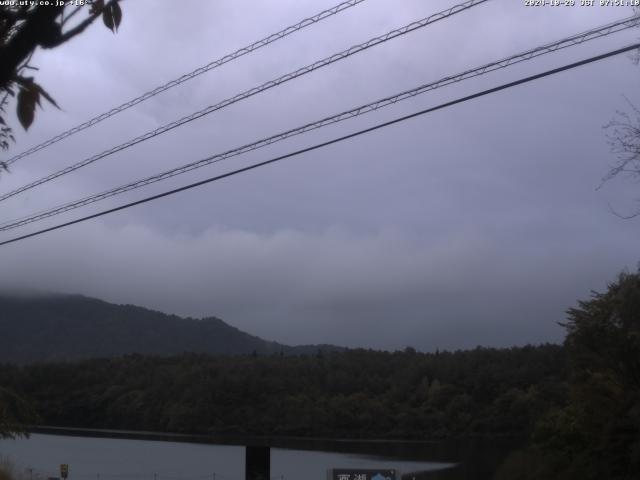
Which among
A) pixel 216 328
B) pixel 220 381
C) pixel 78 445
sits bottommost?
pixel 78 445

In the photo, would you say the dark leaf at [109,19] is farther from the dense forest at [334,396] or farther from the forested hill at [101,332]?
the forested hill at [101,332]

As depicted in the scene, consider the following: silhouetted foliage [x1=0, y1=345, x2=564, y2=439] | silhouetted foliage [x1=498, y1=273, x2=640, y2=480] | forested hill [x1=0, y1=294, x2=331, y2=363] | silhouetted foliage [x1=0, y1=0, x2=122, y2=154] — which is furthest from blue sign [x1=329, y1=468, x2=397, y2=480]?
forested hill [x1=0, y1=294, x2=331, y2=363]

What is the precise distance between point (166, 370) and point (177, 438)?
30.5 feet

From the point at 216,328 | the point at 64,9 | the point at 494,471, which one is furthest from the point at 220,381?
the point at 216,328

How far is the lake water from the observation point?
33938 mm

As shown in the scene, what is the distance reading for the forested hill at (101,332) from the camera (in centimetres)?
7890

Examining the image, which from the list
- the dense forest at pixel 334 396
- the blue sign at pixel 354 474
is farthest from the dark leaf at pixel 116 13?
the dense forest at pixel 334 396

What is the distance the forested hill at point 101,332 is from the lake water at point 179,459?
3306cm

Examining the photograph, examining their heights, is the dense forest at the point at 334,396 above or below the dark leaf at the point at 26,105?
above

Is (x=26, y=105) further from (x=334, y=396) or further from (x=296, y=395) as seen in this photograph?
(x=334, y=396)

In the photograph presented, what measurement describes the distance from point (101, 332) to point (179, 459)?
2456 inches

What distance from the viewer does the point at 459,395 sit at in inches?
2078

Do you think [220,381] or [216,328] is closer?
[220,381]

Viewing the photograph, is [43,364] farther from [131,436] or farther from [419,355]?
[419,355]
